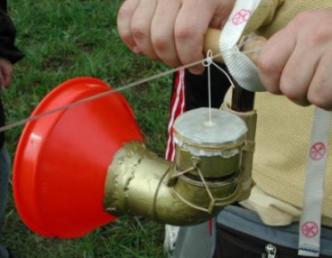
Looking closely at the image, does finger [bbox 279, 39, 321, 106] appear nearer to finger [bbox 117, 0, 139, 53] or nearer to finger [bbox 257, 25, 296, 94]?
finger [bbox 257, 25, 296, 94]

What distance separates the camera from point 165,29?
2.20ft

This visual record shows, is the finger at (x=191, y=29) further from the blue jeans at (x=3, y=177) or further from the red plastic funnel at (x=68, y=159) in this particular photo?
the blue jeans at (x=3, y=177)

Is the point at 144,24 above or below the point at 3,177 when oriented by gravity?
above

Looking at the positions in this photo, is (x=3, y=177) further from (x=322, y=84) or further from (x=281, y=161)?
(x=322, y=84)

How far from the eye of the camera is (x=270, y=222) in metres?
0.92

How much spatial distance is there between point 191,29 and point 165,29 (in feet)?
0.10

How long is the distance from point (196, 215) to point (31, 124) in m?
0.19

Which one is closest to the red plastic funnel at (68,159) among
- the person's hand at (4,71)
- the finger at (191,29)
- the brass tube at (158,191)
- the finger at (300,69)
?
the brass tube at (158,191)

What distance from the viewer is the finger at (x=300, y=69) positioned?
22.9 inches

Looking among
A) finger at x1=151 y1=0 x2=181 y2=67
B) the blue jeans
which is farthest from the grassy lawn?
finger at x1=151 y1=0 x2=181 y2=67

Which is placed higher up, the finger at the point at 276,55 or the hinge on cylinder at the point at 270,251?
the finger at the point at 276,55

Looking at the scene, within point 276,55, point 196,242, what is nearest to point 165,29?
point 276,55

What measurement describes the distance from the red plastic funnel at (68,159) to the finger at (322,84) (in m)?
0.24

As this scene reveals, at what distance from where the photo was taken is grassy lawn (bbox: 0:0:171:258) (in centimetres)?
184
